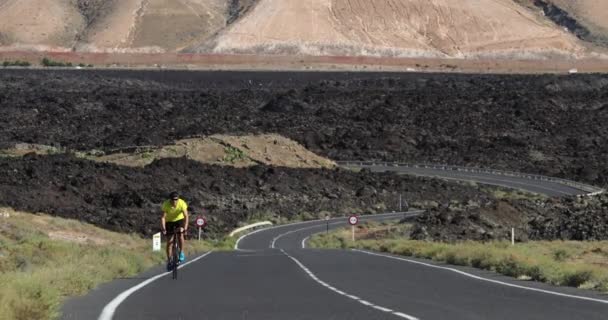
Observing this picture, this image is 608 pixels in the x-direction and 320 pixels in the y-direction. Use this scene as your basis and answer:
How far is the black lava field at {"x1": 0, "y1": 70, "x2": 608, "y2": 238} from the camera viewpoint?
79.1 m

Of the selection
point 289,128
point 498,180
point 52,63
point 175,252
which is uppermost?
point 175,252

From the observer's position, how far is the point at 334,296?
17469 mm

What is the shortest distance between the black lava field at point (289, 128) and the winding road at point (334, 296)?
140 feet

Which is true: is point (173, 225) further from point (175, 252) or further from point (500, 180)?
point (500, 180)

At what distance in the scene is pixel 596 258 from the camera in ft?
128

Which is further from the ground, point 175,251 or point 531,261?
point 175,251

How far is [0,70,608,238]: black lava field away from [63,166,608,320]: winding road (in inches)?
1681

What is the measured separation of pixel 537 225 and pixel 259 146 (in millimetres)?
41459

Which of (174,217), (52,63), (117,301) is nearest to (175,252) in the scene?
(174,217)

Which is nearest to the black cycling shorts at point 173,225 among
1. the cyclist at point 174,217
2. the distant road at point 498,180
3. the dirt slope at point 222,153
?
the cyclist at point 174,217

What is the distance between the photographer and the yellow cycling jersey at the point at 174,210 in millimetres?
21953

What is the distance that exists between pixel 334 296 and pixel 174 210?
Answer: 214 inches

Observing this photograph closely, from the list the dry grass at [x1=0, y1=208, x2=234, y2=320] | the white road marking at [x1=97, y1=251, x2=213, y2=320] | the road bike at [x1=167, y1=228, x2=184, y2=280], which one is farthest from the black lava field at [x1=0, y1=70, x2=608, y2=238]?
the white road marking at [x1=97, y1=251, x2=213, y2=320]

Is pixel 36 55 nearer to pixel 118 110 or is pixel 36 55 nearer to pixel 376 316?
pixel 118 110
